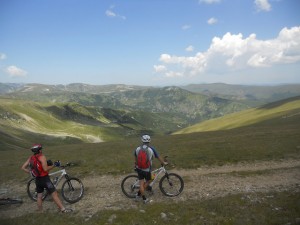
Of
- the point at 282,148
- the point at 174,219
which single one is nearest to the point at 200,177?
the point at 174,219

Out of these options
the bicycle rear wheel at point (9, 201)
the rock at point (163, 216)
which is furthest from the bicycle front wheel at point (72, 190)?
the rock at point (163, 216)

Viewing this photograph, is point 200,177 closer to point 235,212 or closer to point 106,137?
point 235,212

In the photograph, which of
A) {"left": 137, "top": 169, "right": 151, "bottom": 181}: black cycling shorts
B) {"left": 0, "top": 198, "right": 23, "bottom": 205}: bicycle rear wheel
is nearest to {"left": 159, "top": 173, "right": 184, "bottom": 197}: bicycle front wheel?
{"left": 137, "top": 169, "right": 151, "bottom": 181}: black cycling shorts

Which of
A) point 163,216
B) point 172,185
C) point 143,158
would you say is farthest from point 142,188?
point 163,216

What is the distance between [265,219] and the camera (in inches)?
537

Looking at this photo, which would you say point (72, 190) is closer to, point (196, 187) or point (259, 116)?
point (196, 187)

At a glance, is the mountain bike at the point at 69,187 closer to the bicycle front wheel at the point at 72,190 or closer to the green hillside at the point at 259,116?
the bicycle front wheel at the point at 72,190

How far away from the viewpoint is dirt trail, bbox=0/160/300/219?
17.2m

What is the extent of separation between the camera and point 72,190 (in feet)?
58.6

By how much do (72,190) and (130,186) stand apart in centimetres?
365

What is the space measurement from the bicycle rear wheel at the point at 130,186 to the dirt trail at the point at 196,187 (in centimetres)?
43

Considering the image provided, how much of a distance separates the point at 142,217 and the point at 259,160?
18.1m

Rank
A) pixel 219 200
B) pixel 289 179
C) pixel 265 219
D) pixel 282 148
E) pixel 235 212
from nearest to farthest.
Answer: pixel 265 219
pixel 235 212
pixel 219 200
pixel 289 179
pixel 282 148

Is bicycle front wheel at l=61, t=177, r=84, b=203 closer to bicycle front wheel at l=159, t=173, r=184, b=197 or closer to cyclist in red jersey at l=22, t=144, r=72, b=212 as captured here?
cyclist in red jersey at l=22, t=144, r=72, b=212
